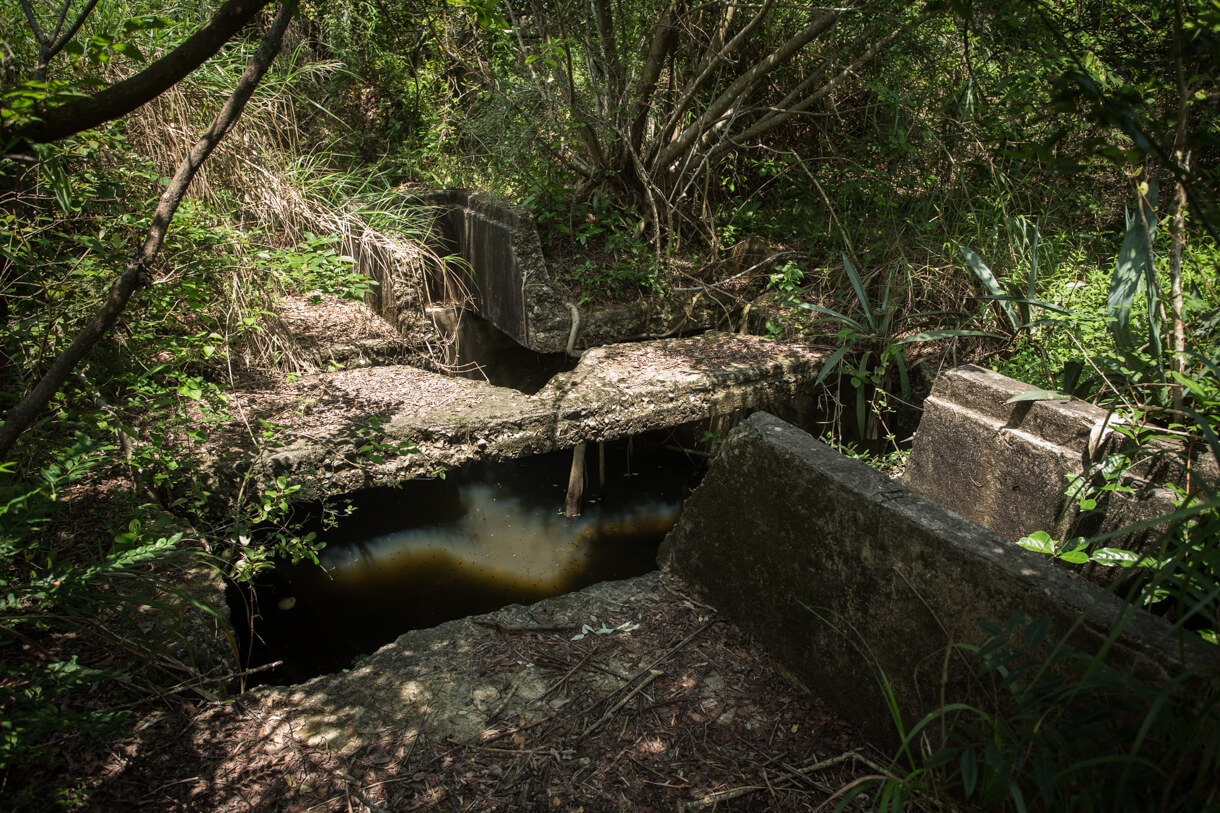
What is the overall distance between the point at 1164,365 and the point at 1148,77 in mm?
1275

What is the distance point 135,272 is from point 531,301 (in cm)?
315

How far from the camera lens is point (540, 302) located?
16.1 feet

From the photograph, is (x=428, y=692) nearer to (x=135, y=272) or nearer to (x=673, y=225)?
(x=135, y=272)

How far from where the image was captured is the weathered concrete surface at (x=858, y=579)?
162cm

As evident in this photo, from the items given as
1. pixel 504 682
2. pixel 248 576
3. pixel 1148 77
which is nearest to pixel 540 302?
pixel 248 576

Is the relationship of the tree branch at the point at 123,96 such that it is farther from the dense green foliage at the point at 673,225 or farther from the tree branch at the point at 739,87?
the tree branch at the point at 739,87

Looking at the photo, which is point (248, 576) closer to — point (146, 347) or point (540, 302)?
point (146, 347)

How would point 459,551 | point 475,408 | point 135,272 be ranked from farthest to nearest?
point 459,551 < point 475,408 < point 135,272

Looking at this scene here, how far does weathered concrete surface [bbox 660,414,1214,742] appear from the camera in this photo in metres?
1.62

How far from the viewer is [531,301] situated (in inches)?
193

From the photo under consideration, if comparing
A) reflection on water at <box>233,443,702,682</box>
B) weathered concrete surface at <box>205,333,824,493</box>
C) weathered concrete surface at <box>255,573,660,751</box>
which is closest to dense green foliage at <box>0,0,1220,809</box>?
weathered concrete surface at <box>205,333,824,493</box>

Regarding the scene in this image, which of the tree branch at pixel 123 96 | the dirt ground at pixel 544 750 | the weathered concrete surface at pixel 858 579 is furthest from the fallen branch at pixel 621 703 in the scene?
the tree branch at pixel 123 96

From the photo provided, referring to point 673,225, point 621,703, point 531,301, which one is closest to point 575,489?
point 531,301

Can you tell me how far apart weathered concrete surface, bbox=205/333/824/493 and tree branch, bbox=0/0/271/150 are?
1.93m
